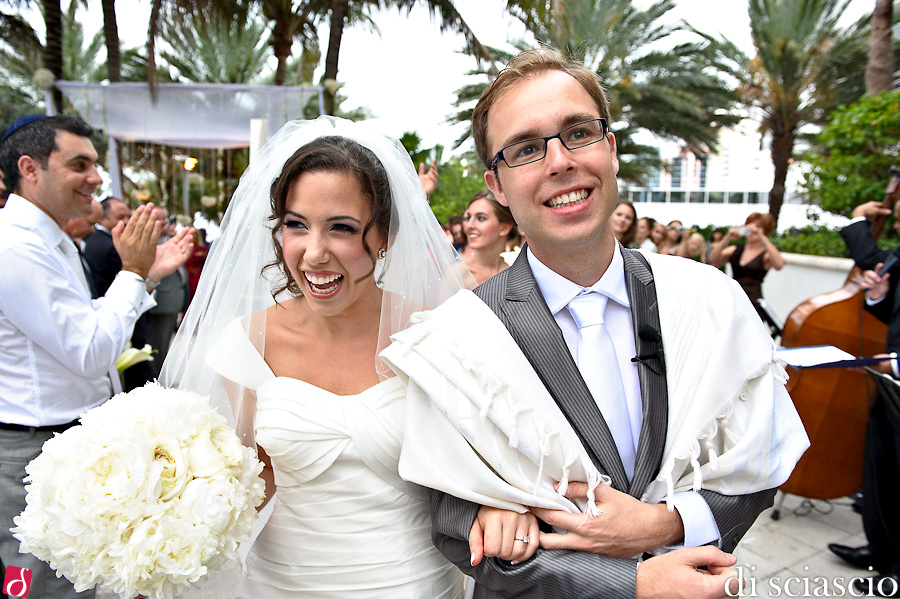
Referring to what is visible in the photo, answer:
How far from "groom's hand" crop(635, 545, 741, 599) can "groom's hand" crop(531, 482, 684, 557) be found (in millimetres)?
53

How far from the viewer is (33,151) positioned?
2.74 meters

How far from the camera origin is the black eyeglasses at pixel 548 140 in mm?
1615

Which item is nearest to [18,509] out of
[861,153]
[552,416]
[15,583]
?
[15,583]

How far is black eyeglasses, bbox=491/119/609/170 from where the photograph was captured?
1.62 metres

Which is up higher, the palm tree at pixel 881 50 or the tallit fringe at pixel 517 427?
the palm tree at pixel 881 50

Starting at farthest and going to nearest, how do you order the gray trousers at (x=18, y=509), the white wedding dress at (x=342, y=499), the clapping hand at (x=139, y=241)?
the clapping hand at (x=139, y=241) → the gray trousers at (x=18, y=509) → the white wedding dress at (x=342, y=499)

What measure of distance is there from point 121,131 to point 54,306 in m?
8.61

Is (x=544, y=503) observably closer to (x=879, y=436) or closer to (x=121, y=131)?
(x=879, y=436)

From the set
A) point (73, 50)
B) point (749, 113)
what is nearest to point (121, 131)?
point (749, 113)

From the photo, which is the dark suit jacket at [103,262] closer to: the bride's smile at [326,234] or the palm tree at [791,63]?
the bride's smile at [326,234]

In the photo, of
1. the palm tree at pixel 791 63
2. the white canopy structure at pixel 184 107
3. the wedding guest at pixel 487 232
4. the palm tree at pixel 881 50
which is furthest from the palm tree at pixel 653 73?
the wedding guest at pixel 487 232

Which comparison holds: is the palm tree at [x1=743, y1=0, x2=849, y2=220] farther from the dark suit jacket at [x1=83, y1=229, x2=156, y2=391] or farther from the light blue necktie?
the light blue necktie

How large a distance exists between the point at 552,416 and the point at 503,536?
306 mm

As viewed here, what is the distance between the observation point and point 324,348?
210 centimetres
